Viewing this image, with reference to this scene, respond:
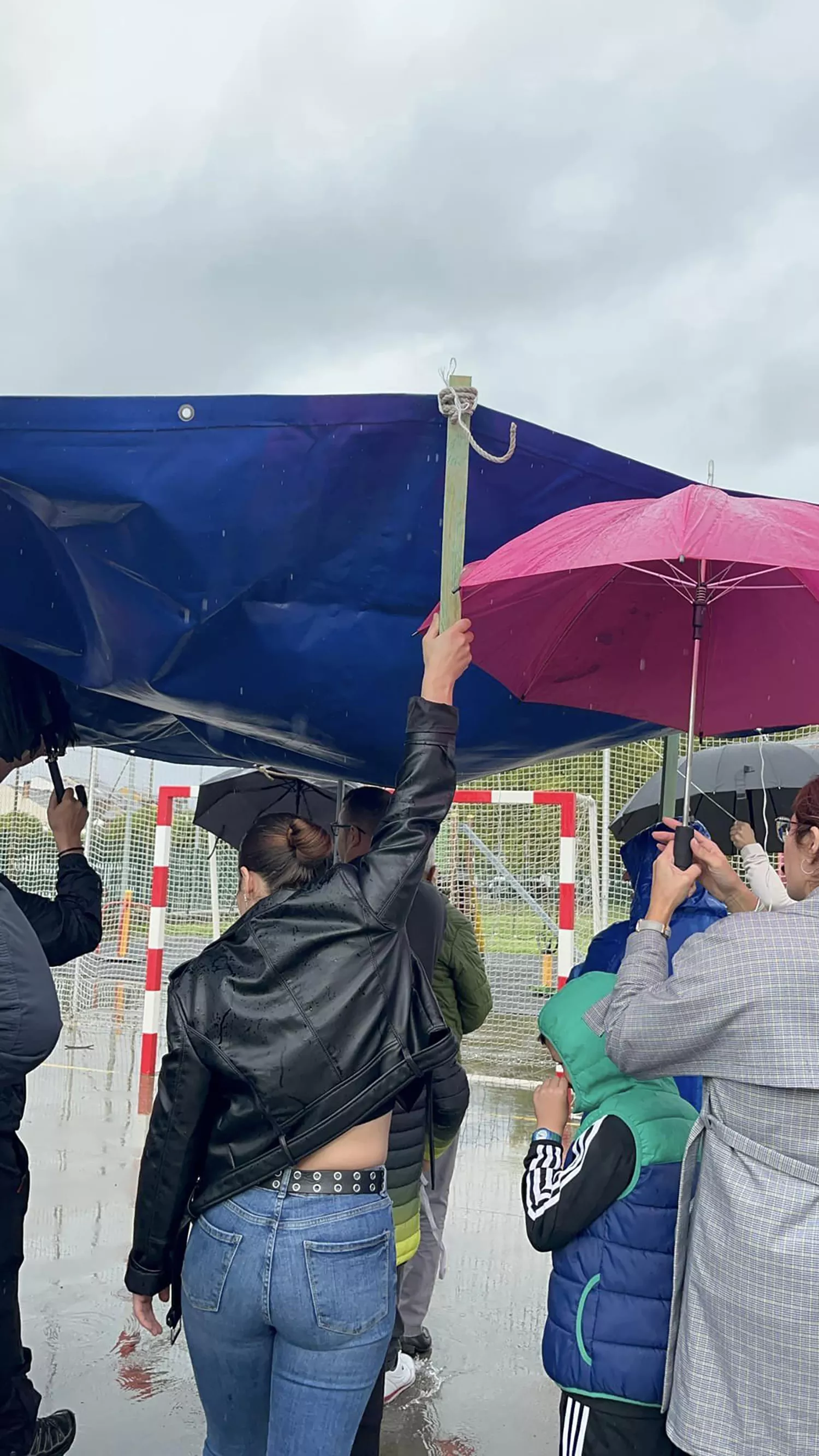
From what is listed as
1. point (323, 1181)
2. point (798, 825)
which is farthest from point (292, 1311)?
point (798, 825)

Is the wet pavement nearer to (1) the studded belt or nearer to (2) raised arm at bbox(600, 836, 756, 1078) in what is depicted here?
(1) the studded belt

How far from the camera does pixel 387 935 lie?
218 centimetres

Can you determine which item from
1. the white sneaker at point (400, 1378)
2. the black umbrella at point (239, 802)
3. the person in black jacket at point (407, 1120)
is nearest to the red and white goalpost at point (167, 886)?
the black umbrella at point (239, 802)

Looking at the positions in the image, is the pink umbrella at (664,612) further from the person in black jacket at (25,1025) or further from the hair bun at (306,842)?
the person in black jacket at (25,1025)

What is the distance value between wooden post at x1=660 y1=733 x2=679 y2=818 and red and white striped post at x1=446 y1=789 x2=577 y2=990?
5.11 metres

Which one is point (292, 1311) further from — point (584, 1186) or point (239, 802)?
point (239, 802)

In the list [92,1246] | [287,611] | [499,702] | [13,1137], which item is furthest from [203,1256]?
[92,1246]

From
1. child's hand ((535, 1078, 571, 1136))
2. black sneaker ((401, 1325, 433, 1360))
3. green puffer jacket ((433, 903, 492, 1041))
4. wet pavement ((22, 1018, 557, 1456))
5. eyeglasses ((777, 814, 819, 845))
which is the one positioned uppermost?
eyeglasses ((777, 814, 819, 845))

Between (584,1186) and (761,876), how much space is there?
1.08 m

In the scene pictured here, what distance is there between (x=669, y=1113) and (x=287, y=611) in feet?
4.65

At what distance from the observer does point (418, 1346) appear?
4.23 metres

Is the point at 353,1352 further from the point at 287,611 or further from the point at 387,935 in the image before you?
the point at 287,611

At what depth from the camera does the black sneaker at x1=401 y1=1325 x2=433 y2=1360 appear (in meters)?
4.20

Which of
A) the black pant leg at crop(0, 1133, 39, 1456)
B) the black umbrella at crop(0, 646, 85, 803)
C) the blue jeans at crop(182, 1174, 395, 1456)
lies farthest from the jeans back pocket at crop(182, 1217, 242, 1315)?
the black umbrella at crop(0, 646, 85, 803)
